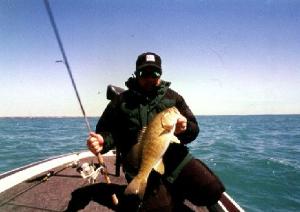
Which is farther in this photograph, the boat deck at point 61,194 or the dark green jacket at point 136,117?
the boat deck at point 61,194

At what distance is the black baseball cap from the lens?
3.52 m

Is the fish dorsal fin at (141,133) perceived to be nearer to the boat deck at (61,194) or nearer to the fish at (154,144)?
the fish at (154,144)

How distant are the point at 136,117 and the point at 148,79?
49 cm

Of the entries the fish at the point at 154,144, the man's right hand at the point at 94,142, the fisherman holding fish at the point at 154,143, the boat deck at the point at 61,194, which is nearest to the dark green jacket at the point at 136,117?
the fisherman holding fish at the point at 154,143

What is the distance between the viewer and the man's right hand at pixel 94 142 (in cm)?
313

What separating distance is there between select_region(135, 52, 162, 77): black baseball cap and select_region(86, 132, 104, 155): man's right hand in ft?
3.08

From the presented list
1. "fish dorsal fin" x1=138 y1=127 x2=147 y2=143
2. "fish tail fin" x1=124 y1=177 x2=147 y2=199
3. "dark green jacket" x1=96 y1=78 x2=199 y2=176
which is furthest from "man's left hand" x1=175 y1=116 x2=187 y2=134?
"fish tail fin" x1=124 y1=177 x2=147 y2=199

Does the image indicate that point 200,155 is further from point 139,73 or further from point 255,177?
point 139,73

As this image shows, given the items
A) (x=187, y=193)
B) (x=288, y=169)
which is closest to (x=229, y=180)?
(x=288, y=169)

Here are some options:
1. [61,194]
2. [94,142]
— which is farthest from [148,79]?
[61,194]

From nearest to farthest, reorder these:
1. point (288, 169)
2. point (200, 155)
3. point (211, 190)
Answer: point (211, 190) → point (288, 169) → point (200, 155)

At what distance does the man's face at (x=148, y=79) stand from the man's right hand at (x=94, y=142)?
848 millimetres

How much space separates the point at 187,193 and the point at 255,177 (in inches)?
598

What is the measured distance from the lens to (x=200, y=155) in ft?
80.4
